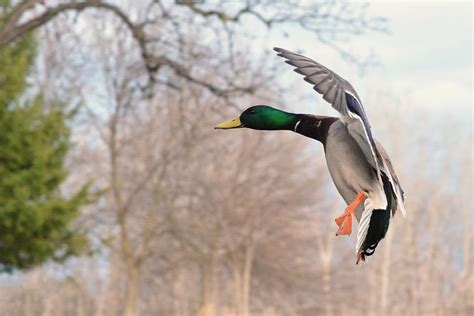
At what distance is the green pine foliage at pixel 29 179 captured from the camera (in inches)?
786

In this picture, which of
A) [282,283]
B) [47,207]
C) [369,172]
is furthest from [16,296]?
[369,172]

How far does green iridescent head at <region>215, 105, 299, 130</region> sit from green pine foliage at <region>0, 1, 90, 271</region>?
682 inches

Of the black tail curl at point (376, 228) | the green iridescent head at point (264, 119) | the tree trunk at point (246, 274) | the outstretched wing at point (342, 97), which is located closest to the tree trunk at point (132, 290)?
the tree trunk at point (246, 274)

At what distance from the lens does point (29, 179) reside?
20281 millimetres

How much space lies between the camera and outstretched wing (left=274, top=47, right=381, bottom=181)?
2537 millimetres

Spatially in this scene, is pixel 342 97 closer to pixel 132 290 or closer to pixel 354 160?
pixel 354 160

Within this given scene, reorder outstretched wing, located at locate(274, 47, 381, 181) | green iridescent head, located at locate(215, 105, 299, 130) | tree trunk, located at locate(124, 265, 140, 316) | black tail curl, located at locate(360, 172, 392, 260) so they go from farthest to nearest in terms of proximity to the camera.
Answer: tree trunk, located at locate(124, 265, 140, 316) → green iridescent head, located at locate(215, 105, 299, 130) → black tail curl, located at locate(360, 172, 392, 260) → outstretched wing, located at locate(274, 47, 381, 181)

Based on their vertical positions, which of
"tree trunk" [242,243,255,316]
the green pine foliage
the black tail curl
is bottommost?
"tree trunk" [242,243,255,316]

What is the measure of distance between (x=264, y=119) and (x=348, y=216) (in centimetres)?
44

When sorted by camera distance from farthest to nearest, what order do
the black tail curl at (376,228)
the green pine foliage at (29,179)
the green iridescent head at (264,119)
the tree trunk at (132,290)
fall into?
1. the tree trunk at (132,290)
2. the green pine foliage at (29,179)
3. the green iridescent head at (264,119)
4. the black tail curl at (376,228)

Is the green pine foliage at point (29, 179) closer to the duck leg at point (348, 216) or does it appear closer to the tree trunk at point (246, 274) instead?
the tree trunk at point (246, 274)

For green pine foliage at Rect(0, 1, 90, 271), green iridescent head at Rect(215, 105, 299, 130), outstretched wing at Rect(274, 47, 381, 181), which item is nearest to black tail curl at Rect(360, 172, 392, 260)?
outstretched wing at Rect(274, 47, 381, 181)

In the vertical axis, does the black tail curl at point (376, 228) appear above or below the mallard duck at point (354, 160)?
below

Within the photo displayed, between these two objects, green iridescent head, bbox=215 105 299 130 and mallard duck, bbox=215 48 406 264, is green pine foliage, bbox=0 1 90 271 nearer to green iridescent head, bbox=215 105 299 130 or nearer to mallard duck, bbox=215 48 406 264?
green iridescent head, bbox=215 105 299 130
